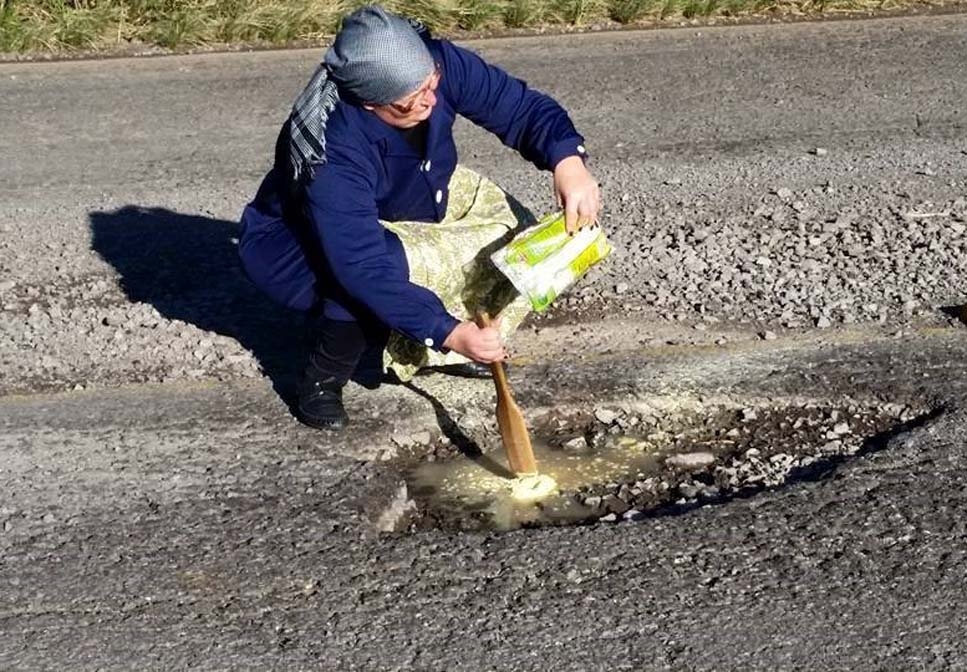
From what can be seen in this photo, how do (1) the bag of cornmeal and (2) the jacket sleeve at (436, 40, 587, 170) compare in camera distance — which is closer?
(1) the bag of cornmeal

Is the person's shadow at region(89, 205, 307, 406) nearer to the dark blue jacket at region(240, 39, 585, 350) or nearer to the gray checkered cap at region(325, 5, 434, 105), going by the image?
the dark blue jacket at region(240, 39, 585, 350)

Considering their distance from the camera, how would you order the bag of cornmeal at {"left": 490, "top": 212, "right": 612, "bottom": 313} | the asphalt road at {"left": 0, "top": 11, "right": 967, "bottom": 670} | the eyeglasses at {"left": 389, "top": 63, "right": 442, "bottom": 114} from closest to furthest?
1. the asphalt road at {"left": 0, "top": 11, "right": 967, "bottom": 670}
2. the eyeglasses at {"left": 389, "top": 63, "right": 442, "bottom": 114}
3. the bag of cornmeal at {"left": 490, "top": 212, "right": 612, "bottom": 313}

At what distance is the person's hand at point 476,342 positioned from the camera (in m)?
4.19

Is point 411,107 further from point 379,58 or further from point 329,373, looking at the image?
point 329,373

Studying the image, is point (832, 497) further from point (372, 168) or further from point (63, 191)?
point (63, 191)

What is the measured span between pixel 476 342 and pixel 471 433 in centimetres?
59

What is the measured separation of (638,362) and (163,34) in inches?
198

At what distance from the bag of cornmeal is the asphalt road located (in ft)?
1.57

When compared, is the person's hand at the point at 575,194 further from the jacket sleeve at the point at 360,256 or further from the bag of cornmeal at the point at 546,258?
the jacket sleeve at the point at 360,256

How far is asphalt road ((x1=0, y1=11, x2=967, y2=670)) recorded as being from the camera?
12.0ft

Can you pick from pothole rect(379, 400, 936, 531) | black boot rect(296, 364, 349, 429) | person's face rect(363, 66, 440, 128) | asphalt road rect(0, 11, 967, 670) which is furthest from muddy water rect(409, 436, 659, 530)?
person's face rect(363, 66, 440, 128)

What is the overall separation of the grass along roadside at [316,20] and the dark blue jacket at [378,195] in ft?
14.8

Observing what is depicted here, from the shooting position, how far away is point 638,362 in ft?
16.6

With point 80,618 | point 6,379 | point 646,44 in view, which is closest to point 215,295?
point 6,379
